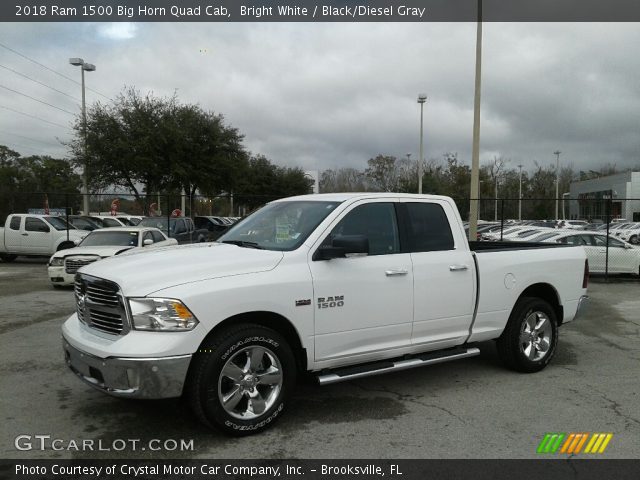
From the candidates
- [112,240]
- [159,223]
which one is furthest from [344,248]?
[159,223]

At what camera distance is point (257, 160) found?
192ft

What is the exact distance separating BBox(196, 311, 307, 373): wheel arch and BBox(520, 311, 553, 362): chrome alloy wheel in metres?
2.80

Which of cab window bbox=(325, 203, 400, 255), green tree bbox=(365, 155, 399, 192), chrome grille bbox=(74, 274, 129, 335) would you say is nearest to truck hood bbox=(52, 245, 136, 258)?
chrome grille bbox=(74, 274, 129, 335)

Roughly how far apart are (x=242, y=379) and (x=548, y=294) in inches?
161

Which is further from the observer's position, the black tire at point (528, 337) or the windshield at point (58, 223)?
the windshield at point (58, 223)

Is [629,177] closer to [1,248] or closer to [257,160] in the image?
[257,160]

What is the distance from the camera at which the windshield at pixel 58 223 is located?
1945 cm

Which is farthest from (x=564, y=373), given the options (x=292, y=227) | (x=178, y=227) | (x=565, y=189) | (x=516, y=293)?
(x=565, y=189)

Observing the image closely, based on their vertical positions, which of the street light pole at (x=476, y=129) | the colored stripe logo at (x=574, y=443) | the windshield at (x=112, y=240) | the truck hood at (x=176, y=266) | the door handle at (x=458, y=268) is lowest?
the colored stripe logo at (x=574, y=443)

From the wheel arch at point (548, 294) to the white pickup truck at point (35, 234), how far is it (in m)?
16.8

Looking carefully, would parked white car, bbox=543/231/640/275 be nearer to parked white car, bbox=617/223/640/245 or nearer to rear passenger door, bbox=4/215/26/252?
rear passenger door, bbox=4/215/26/252

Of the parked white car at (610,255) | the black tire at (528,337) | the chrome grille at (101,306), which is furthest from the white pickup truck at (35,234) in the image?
the black tire at (528,337)

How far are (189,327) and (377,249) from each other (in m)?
1.96

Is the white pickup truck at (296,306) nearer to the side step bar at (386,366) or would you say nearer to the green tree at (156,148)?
the side step bar at (386,366)
